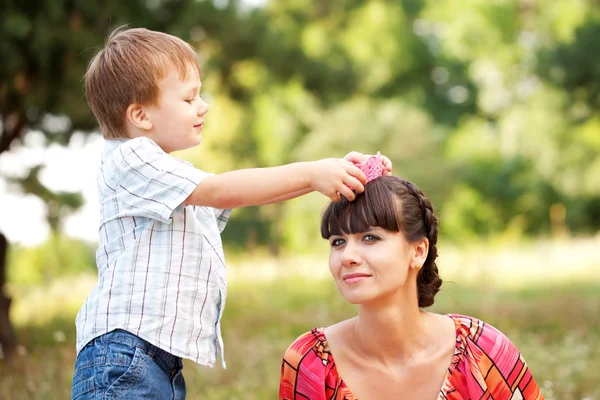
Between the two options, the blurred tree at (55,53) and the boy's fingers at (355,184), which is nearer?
the boy's fingers at (355,184)

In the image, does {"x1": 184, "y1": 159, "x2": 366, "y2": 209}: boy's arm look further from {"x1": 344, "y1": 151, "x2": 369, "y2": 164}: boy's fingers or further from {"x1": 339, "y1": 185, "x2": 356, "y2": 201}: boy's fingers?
{"x1": 344, "y1": 151, "x2": 369, "y2": 164}: boy's fingers

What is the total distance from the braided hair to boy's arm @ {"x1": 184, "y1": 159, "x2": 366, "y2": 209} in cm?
21

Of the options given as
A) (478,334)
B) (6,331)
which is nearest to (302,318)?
(6,331)

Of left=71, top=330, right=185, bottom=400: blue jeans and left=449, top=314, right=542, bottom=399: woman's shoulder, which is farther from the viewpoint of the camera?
left=449, top=314, right=542, bottom=399: woman's shoulder

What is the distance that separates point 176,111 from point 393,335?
3.71 ft

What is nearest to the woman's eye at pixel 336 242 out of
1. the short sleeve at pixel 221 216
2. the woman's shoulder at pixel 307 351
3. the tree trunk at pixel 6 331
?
the woman's shoulder at pixel 307 351

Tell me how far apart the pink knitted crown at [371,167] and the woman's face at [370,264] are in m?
0.20

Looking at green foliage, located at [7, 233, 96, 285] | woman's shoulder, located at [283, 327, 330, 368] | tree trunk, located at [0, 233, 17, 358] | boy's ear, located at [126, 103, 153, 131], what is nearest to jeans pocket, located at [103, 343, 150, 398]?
woman's shoulder, located at [283, 327, 330, 368]

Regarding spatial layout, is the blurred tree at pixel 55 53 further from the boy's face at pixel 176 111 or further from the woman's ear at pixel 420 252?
the woman's ear at pixel 420 252

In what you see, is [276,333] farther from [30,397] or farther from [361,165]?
[361,165]

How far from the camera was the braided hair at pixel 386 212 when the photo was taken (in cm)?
265

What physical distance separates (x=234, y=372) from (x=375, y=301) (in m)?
3.11

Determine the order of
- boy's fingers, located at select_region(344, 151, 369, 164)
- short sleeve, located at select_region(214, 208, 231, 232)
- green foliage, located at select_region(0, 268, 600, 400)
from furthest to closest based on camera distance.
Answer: green foliage, located at select_region(0, 268, 600, 400), short sleeve, located at select_region(214, 208, 231, 232), boy's fingers, located at select_region(344, 151, 369, 164)

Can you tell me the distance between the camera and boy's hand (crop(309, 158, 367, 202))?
2.38 metres
